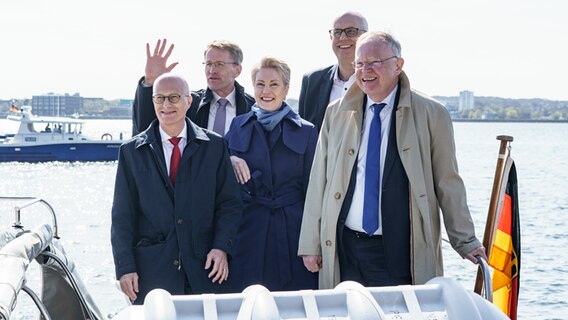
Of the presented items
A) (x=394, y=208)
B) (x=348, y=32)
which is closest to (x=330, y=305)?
(x=394, y=208)

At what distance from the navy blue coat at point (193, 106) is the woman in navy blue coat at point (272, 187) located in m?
0.51

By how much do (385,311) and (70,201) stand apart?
118 feet

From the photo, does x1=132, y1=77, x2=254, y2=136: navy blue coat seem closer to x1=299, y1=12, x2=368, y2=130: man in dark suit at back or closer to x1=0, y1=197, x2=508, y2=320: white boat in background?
x1=299, y1=12, x2=368, y2=130: man in dark suit at back

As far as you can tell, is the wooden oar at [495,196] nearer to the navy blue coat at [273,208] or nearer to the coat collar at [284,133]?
the navy blue coat at [273,208]

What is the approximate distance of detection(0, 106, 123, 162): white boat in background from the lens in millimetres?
48219

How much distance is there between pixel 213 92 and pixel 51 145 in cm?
4494

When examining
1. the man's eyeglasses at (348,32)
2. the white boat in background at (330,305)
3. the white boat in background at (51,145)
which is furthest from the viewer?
the white boat in background at (51,145)

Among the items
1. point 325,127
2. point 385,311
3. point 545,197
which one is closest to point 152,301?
point 385,311

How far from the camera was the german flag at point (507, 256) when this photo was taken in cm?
526

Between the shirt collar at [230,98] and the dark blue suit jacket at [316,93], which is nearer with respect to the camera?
the shirt collar at [230,98]

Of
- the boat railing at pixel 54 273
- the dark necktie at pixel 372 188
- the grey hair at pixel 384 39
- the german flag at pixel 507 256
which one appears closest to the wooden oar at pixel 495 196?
the german flag at pixel 507 256

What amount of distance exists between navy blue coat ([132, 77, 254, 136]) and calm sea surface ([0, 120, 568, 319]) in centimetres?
96

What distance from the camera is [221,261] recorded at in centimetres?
422

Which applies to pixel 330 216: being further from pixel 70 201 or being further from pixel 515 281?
pixel 70 201
